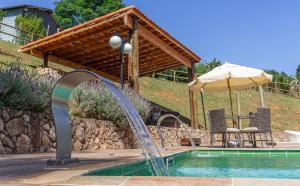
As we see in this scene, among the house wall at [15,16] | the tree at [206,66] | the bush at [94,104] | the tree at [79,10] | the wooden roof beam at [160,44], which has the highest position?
the tree at [79,10]

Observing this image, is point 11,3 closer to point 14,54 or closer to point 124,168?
point 14,54

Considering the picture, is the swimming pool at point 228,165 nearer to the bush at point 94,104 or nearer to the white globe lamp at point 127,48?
the bush at point 94,104

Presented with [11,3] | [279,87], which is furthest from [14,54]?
[279,87]

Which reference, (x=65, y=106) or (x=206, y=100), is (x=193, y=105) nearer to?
(x=206, y=100)

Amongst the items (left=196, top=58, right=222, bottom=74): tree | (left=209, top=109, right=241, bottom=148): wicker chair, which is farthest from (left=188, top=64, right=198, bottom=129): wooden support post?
(left=196, top=58, right=222, bottom=74): tree

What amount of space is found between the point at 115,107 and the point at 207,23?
10.3m

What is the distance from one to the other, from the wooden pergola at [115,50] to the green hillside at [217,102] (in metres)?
2.96

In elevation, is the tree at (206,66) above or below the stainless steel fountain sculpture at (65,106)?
above

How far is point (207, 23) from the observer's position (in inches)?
641

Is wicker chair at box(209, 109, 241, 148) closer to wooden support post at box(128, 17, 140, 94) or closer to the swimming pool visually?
the swimming pool

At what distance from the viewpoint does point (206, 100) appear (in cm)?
2050

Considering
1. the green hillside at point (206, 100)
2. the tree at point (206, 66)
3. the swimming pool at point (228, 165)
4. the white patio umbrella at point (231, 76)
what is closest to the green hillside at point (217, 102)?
the green hillside at point (206, 100)

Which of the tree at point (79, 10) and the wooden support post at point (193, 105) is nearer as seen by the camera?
the wooden support post at point (193, 105)

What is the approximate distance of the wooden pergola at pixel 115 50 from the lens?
9.37m
